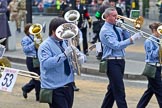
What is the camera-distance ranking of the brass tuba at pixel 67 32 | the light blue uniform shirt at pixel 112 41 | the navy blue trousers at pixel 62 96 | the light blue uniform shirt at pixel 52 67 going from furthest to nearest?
the light blue uniform shirt at pixel 112 41 → the navy blue trousers at pixel 62 96 → the light blue uniform shirt at pixel 52 67 → the brass tuba at pixel 67 32

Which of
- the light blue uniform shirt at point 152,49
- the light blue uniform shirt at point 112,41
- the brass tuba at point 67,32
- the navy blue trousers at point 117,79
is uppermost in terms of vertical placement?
the brass tuba at point 67,32

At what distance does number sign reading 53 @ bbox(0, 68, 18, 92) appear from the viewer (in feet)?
25.0

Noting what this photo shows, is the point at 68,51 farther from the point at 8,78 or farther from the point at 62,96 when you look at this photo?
the point at 8,78

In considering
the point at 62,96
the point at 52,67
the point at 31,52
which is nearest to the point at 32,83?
the point at 31,52

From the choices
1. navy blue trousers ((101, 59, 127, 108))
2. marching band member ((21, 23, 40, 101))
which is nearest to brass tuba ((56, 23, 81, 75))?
navy blue trousers ((101, 59, 127, 108))

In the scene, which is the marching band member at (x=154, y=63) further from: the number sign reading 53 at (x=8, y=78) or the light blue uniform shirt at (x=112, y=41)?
the number sign reading 53 at (x=8, y=78)

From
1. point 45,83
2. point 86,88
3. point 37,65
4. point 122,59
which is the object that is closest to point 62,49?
point 45,83

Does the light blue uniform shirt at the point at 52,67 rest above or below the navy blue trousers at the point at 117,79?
above

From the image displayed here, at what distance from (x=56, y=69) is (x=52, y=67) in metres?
0.10

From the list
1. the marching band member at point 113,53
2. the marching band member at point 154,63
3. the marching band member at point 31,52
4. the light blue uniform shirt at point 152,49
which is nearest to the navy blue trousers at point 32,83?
the marching band member at point 31,52

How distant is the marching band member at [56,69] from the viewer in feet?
21.2

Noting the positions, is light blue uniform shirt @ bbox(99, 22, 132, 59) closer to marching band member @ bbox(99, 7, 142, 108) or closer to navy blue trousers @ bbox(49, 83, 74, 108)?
marching band member @ bbox(99, 7, 142, 108)

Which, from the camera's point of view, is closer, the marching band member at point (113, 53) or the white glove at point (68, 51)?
the white glove at point (68, 51)

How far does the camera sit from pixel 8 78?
7738mm
